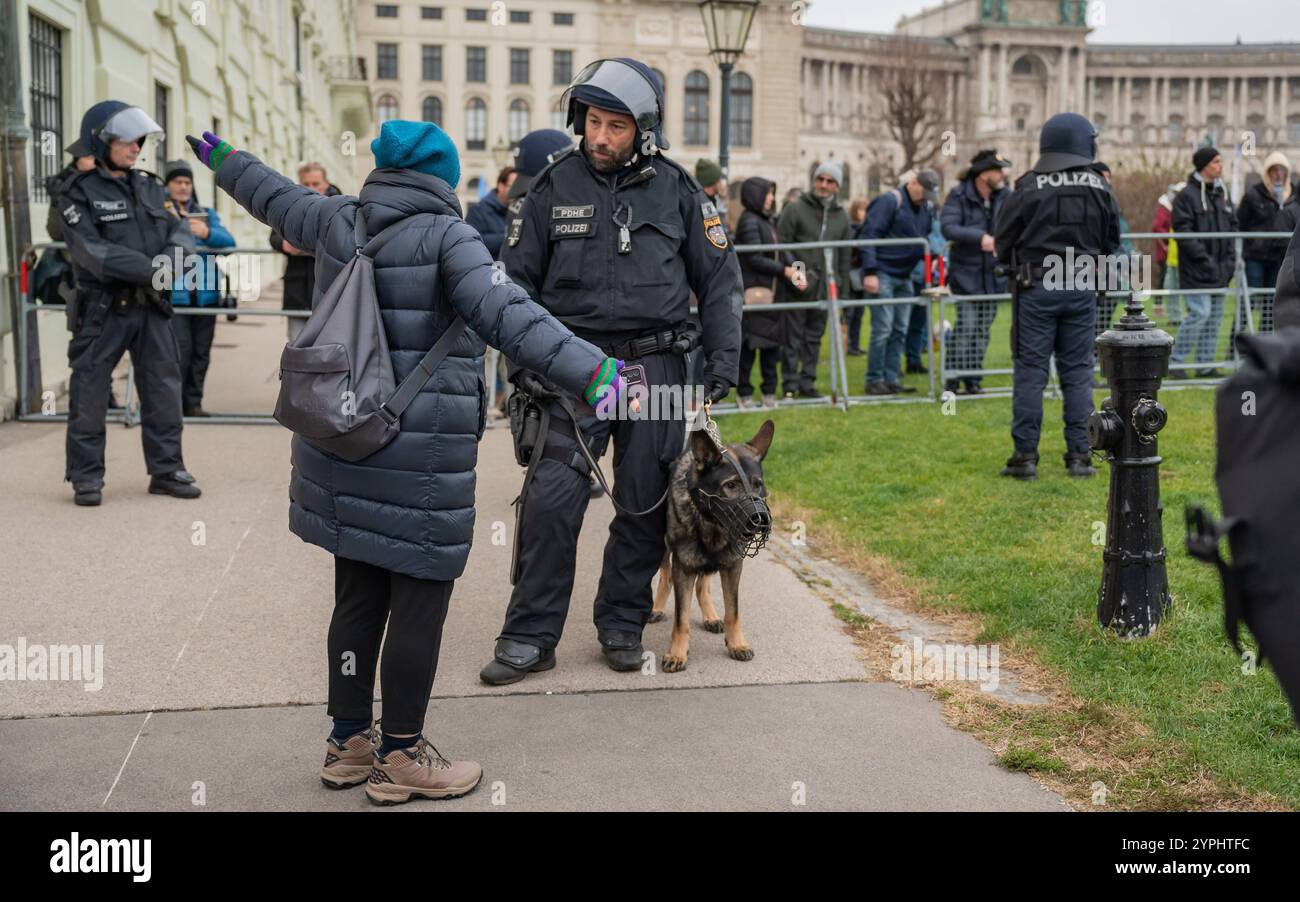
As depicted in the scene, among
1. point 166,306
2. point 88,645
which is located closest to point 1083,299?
point 166,306

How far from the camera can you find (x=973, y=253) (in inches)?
480

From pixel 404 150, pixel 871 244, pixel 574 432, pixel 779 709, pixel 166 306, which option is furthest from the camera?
pixel 871 244

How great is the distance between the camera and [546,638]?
502 centimetres

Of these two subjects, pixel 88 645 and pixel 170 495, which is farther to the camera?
pixel 170 495

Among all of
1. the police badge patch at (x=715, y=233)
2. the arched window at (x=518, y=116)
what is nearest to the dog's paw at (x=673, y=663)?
the police badge patch at (x=715, y=233)

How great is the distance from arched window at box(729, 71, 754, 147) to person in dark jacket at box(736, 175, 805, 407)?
8019 centimetres

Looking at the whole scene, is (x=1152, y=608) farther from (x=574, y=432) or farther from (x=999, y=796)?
(x=574, y=432)

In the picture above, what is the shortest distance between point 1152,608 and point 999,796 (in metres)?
1.64

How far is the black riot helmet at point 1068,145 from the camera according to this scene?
8188 mm

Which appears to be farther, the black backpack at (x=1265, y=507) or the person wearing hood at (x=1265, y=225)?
the person wearing hood at (x=1265, y=225)

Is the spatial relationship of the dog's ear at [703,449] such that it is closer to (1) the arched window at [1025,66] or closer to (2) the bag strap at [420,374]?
(2) the bag strap at [420,374]

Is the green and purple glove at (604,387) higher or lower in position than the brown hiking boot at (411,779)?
higher

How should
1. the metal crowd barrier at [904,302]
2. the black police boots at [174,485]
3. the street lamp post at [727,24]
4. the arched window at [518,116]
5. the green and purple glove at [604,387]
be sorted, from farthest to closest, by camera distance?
the arched window at [518,116] < the street lamp post at [727,24] < the metal crowd barrier at [904,302] < the black police boots at [174,485] < the green and purple glove at [604,387]

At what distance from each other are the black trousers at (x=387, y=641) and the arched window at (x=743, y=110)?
292 feet
